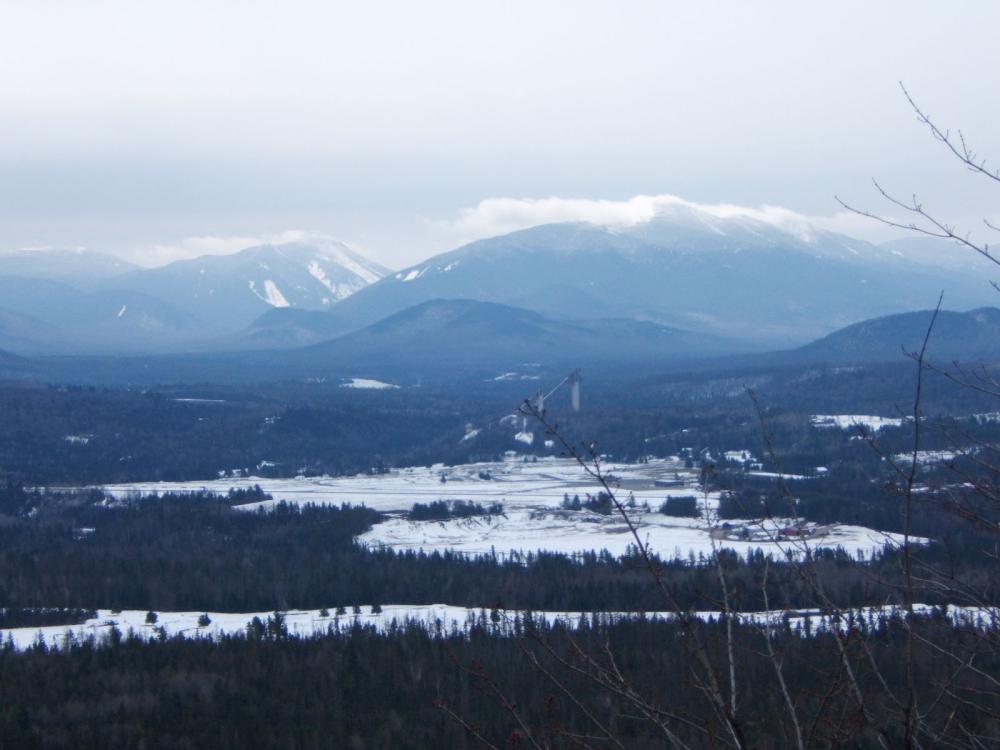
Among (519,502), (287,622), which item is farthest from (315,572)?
(519,502)

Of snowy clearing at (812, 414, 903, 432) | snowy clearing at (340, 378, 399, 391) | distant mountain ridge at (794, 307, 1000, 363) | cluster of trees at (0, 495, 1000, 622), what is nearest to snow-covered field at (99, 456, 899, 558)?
cluster of trees at (0, 495, 1000, 622)

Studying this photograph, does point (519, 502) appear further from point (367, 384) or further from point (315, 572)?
point (367, 384)

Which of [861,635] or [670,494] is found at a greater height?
[861,635]

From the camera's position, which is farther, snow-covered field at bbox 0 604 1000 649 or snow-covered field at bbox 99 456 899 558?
snow-covered field at bbox 99 456 899 558

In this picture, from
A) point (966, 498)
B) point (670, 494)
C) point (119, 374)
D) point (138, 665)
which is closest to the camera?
point (966, 498)

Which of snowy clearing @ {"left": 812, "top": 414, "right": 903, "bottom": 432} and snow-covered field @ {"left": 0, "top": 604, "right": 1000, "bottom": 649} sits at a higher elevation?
snowy clearing @ {"left": 812, "top": 414, "right": 903, "bottom": 432}

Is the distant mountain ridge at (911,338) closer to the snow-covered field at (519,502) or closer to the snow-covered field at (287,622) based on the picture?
the snow-covered field at (519,502)

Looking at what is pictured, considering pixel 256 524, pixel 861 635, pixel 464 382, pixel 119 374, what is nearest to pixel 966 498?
pixel 861 635

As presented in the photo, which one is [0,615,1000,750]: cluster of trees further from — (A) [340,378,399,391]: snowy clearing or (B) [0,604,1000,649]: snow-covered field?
(A) [340,378,399,391]: snowy clearing

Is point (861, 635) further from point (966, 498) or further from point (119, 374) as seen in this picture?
point (119, 374)
